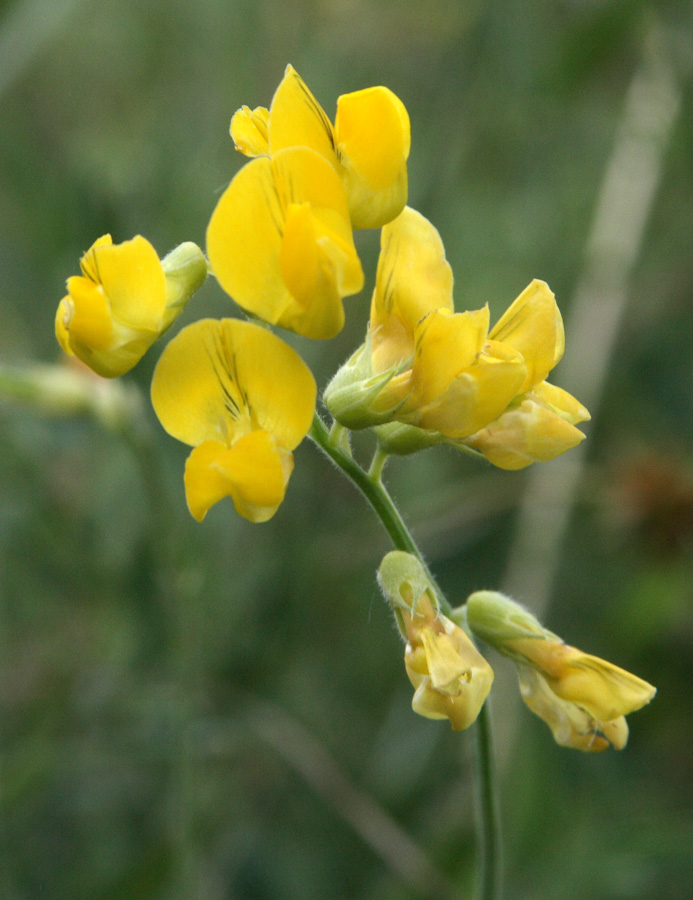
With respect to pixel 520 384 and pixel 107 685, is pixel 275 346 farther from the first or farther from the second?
pixel 107 685

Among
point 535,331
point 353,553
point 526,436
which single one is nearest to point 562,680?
point 526,436

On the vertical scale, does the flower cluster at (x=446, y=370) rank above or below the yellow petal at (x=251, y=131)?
below

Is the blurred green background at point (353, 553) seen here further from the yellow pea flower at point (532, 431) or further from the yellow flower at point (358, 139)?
the yellow flower at point (358, 139)

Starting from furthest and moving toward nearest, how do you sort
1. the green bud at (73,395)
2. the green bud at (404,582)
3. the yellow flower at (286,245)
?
the green bud at (73,395) < the green bud at (404,582) < the yellow flower at (286,245)

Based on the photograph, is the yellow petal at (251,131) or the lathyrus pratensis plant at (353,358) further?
the yellow petal at (251,131)

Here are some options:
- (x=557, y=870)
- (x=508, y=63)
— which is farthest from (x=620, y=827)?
(x=508, y=63)

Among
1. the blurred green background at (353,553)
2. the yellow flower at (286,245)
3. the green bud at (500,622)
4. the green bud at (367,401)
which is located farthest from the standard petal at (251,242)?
the blurred green background at (353,553)

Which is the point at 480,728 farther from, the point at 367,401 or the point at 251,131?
the point at 251,131

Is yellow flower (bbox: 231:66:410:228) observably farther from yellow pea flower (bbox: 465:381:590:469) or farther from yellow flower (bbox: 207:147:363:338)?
yellow pea flower (bbox: 465:381:590:469)

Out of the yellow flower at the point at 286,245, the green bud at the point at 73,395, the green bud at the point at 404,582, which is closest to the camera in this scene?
the yellow flower at the point at 286,245
